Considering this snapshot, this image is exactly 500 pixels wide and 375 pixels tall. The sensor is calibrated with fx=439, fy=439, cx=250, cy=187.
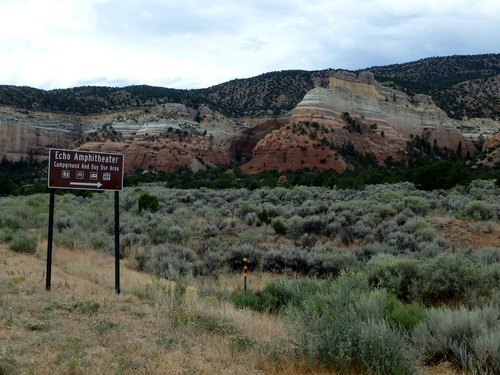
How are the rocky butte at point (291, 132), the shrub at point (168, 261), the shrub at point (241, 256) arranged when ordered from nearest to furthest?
the shrub at point (168, 261)
the shrub at point (241, 256)
the rocky butte at point (291, 132)

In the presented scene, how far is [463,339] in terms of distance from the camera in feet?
15.1

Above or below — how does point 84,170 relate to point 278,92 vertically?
below

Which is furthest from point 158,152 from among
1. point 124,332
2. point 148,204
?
point 124,332

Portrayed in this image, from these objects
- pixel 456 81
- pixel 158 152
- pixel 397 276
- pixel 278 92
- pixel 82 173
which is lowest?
pixel 397 276

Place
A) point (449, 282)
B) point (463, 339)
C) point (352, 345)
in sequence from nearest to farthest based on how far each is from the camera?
point (352, 345) → point (463, 339) → point (449, 282)

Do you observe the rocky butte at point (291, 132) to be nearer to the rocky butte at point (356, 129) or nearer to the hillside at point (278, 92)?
the rocky butte at point (356, 129)

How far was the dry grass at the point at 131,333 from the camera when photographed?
14.2 ft

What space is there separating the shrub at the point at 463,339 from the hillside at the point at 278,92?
334 feet

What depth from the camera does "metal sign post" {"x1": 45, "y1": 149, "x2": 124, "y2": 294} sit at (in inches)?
321

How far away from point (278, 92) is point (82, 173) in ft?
370

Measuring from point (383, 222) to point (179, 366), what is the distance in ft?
43.3

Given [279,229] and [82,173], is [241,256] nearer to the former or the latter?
[279,229]

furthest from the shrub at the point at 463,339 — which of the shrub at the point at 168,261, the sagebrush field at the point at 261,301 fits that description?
the shrub at the point at 168,261

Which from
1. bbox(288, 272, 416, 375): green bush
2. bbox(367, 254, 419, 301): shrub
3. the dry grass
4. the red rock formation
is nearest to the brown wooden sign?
the dry grass
